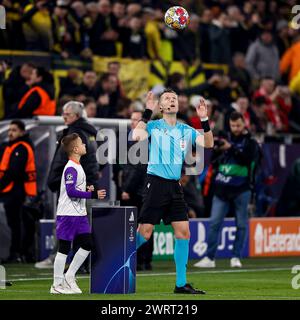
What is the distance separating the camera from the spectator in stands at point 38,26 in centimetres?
2291

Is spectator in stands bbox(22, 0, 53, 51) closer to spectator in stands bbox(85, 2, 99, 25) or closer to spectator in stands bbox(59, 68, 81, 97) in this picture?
spectator in stands bbox(59, 68, 81, 97)

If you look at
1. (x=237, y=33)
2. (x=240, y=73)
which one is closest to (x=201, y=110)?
(x=240, y=73)

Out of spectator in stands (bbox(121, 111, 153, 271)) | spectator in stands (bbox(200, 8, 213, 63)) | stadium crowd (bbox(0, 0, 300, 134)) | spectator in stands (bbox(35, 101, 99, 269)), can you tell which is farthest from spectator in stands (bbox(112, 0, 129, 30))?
spectator in stands (bbox(35, 101, 99, 269))

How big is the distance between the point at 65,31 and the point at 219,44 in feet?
17.5

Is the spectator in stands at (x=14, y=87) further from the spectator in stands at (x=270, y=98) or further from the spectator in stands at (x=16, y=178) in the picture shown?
the spectator in stands at (x=270, y=98)

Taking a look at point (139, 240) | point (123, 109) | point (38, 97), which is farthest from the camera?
point (123, 109)

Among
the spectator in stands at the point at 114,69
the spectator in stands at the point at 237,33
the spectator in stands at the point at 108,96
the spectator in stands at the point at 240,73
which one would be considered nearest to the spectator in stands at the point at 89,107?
the spectator in stands at the point at 108,96

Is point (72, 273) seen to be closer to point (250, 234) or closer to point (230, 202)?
point (230, 202)

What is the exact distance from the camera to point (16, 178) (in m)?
20.3

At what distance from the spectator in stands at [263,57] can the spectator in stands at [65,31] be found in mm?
5580

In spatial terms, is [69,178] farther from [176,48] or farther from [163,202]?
[176,48]
